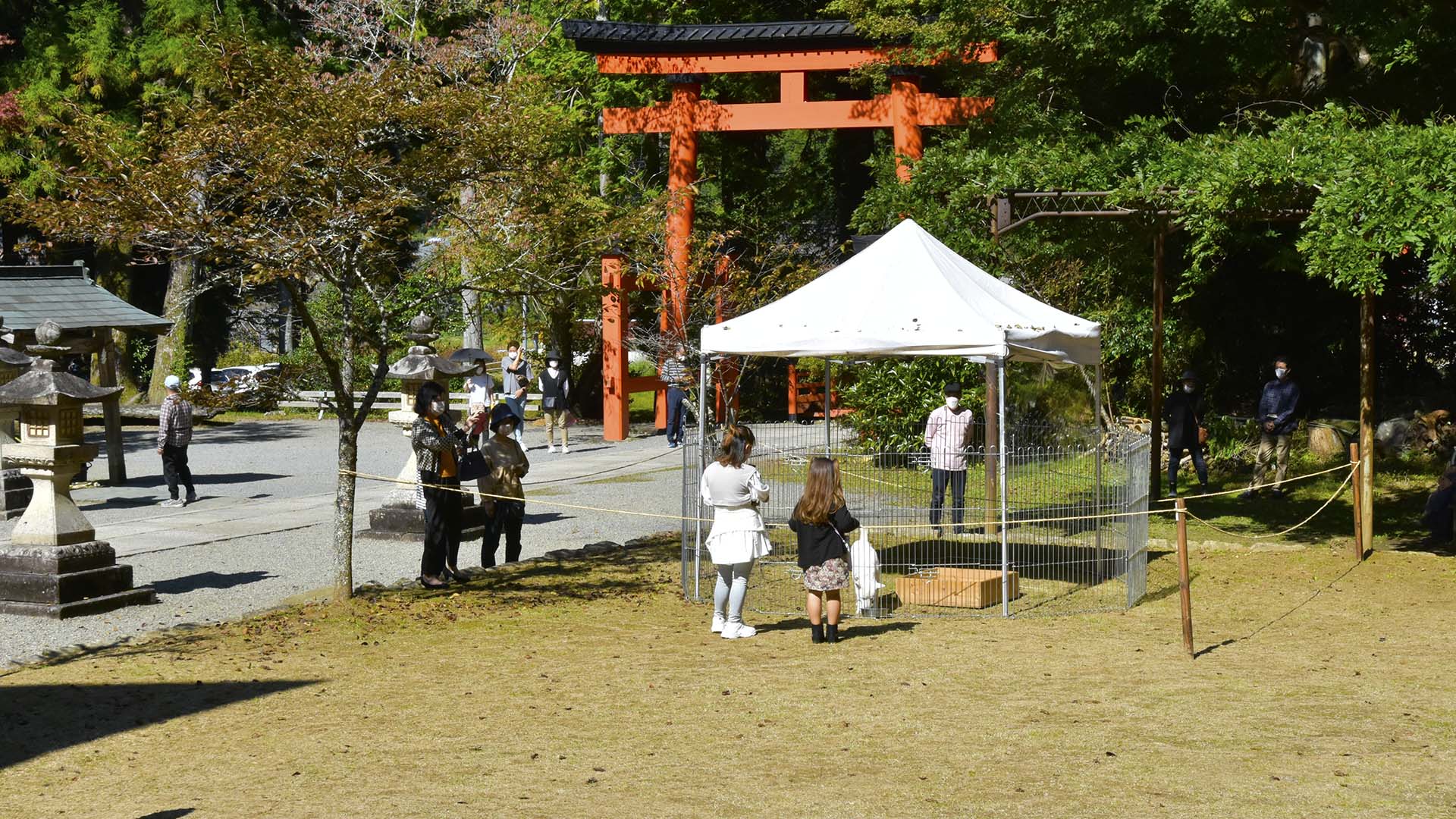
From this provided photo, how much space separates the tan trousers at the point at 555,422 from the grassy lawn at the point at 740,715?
12954 millimetres

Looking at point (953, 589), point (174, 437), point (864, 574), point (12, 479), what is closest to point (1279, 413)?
point (953, 589)

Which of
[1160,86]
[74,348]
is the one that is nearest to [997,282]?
[1160,86]

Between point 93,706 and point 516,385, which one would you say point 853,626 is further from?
point 516,385

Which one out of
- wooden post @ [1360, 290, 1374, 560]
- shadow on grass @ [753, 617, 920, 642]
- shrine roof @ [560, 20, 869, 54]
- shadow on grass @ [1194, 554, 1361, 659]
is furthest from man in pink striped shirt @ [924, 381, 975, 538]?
shrine roof @ [560, 20, 869, 54]

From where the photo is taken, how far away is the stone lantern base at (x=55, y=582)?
10.4 metres

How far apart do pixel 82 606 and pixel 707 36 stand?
17.3 m

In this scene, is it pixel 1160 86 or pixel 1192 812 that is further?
pixel 1160 86

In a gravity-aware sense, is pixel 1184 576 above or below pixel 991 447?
below

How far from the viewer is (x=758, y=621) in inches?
414

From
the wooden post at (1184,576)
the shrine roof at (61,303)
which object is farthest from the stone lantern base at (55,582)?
the shrine roof at (61,303)

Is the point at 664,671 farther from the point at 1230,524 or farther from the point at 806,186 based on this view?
the point at 806,186

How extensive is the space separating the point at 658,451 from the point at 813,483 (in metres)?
15.0

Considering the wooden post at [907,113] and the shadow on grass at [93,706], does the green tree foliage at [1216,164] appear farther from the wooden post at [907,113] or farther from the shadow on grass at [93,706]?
the shadow on grass at [93,706]

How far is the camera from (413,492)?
1471 centimetres
